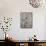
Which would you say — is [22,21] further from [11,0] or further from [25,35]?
[11,0]

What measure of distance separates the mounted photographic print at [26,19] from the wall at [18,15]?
106mm

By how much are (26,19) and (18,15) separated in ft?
1.04

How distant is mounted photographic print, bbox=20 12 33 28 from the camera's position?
4500mm

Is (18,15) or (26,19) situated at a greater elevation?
(18,15)

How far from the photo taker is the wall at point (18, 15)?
4.46 metres

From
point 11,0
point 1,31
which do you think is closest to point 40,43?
point 1,31

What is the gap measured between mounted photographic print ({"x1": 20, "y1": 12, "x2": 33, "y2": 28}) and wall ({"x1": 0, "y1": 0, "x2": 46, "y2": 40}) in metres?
0.11

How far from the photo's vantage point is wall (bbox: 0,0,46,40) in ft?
14.6

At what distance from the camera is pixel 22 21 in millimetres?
4508

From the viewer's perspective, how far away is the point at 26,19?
4.52 m

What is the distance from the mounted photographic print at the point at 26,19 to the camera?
14.8ft

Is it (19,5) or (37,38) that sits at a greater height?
(19,5)

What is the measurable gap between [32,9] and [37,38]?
3.39 feet

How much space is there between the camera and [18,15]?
4496mm
